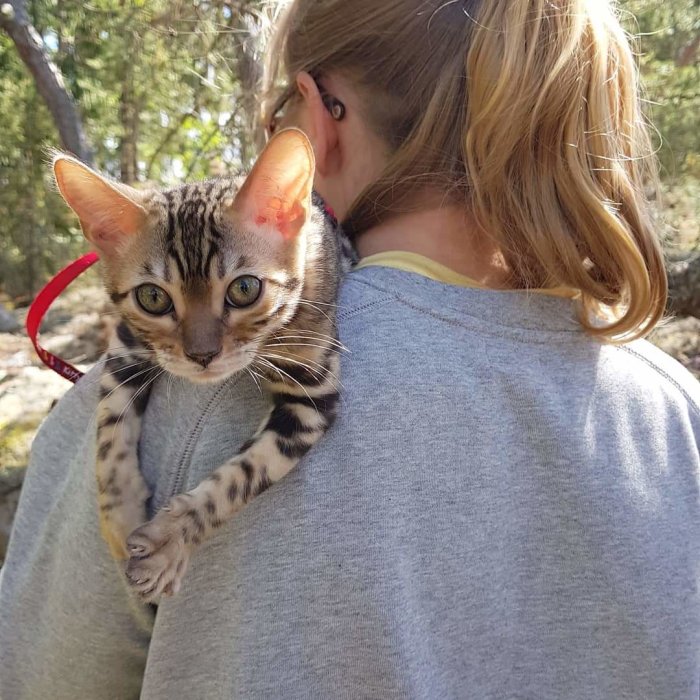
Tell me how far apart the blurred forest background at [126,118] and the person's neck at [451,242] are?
3.04 feet

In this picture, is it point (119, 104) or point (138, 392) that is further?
point (119, 104)

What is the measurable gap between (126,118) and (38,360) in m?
6.11

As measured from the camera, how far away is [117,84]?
414 inches

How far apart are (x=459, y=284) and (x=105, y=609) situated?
1001 millimetres

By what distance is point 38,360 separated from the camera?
7.03 meters

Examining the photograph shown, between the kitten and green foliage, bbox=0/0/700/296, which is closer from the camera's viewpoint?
the kitten

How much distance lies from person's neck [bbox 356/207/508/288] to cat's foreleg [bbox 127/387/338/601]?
49 cm

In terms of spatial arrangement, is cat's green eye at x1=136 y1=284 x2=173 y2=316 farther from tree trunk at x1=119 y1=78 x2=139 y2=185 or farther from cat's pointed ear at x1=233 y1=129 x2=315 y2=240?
tree trunk at x1=119 y1=78 x2=139 y2=185

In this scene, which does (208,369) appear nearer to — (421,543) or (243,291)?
(243,291)

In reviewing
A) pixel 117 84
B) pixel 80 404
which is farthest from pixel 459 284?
pixel 117 84

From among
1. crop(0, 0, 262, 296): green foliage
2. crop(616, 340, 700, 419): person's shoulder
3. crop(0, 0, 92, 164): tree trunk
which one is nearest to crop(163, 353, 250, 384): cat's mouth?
crop(616, 340, 700, 419): person's shoulder

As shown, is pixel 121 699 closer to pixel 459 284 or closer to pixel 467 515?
pixel 467 515

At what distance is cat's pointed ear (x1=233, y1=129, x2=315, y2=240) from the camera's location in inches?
54.2

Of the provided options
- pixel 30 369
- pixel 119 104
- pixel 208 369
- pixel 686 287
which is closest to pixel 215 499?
pixel 208 369
